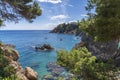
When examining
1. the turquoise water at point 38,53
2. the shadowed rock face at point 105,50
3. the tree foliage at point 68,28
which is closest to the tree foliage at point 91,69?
the turquoise water at point 38,53

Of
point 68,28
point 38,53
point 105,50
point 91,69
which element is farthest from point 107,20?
point 68,28

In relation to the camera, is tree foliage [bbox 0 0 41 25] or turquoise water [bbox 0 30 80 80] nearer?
tree foliage [bbox 0 0 41 25]

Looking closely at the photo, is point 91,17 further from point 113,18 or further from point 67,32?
point 67,32

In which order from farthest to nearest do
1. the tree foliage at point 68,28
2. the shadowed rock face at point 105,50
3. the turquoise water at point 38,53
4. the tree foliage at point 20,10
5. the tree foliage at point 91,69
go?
the tree foliage at point 68,28, the turquoise water at point 38,53, the shadowed rock face at point 105,50, the tree foliage at point 20,10, the tree foliage at point 91,69

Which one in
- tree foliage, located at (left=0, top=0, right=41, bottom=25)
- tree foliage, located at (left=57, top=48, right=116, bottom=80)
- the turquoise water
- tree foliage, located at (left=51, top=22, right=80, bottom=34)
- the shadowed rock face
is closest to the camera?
tree foliage, located at (left=57, top=48, right=116, bottom=80)

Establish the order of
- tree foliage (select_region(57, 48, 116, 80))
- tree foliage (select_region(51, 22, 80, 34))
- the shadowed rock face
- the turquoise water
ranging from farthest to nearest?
tree foliage (select_region(51, 22, 80, 34)) < the turquoise water < the shadowed rock face < tree foliage (select_region(57, 48, 116, 80))

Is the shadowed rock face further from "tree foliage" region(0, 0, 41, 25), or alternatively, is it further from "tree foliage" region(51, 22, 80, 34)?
"tree foliage" region(51, 22, 80, 34)

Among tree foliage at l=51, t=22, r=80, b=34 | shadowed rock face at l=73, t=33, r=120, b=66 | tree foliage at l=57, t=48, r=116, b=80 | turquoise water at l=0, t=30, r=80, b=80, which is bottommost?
tree foliage at l=51, t=22, r=80, b=34

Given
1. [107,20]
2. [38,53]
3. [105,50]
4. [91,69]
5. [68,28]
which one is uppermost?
[107,20]

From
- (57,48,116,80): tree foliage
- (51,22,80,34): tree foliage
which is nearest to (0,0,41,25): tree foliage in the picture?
(57,48,116,80): tree foliage

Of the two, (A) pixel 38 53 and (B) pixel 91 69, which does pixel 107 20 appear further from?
(A) pixel 38 53

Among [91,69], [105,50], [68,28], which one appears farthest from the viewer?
[68,28]

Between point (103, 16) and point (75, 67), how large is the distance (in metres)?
3.32

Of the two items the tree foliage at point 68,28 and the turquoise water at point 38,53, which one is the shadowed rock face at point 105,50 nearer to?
the turquoise water at point 38,53
